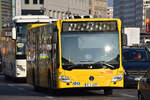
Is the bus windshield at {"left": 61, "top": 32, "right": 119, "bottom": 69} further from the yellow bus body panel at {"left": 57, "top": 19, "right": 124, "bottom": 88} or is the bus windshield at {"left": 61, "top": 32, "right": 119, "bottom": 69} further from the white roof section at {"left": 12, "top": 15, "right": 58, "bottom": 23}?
the white roof section at {"left": 12, "top": 15, "right": 58, "bottom": 23}

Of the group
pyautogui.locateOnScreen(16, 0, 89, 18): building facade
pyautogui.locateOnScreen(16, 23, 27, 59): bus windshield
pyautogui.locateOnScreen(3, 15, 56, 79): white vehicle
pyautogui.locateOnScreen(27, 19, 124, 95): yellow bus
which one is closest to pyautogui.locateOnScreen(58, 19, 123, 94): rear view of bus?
pyautogui.locateOnScreen(27, 19, 124, 95): yellow bus

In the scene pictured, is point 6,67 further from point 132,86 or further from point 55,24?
point 55,24

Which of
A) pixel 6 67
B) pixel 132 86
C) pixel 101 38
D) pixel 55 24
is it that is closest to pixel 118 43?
pixel 101 38

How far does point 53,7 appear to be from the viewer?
139750 mm

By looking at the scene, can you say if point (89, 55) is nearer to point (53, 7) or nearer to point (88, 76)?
point (88, 76)

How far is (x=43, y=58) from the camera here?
22.9 metres

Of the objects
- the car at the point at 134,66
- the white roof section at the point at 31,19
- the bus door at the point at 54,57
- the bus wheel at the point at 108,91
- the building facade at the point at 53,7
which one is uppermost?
the building facade at the point at 53,7

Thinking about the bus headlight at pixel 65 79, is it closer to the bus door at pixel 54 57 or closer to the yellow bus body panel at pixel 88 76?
the yellow bus body panel at pixel 88 76

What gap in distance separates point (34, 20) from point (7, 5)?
79895 mm

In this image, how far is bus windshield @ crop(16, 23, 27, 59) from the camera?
3212 centimetres

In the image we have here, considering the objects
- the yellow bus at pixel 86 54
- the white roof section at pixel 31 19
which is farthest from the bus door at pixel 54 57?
the white roof section at pixel 31 19

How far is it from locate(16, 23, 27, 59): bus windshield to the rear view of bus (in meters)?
11.4

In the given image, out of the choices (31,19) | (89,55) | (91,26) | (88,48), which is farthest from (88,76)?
(31,19)

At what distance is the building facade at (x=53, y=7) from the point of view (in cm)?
12988
